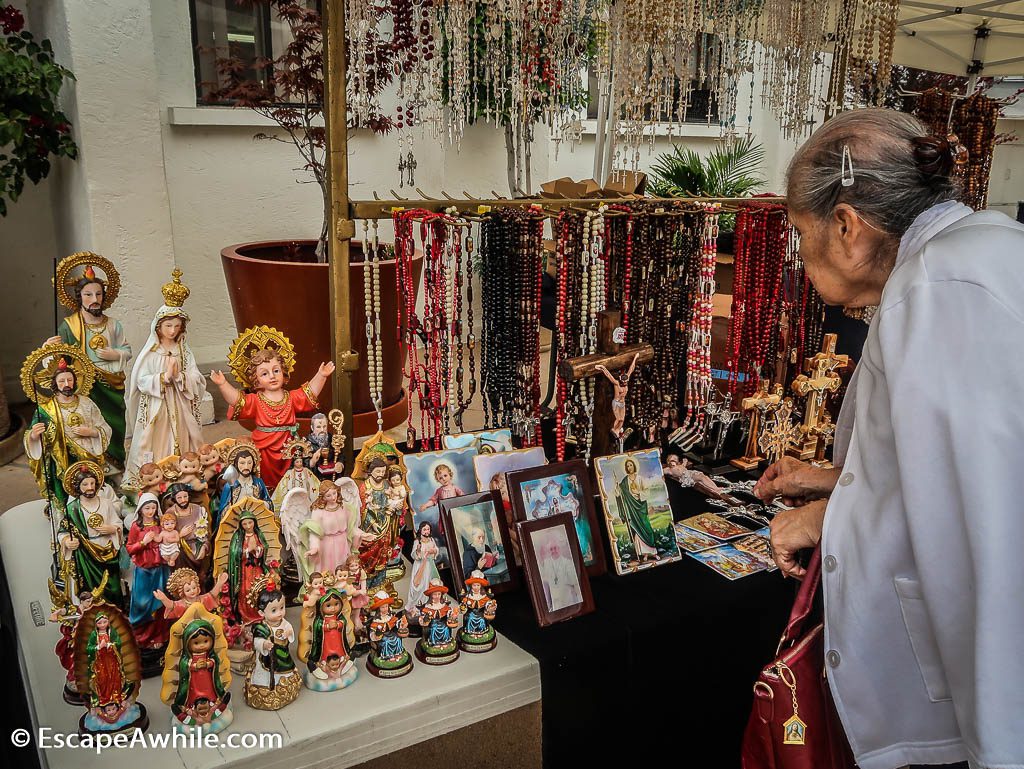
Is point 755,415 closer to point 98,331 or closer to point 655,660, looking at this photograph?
point 655,660

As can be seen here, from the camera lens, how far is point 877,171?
1.17 metres

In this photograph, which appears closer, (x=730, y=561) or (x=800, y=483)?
(x=800, y=483)

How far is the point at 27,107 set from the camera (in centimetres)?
368

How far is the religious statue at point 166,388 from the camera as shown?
6.30 feet

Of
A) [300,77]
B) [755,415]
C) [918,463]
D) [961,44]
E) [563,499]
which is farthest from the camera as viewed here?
[961,44]

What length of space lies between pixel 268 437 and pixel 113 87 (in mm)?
2669

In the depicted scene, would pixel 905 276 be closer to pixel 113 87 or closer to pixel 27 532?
pixel 27 532

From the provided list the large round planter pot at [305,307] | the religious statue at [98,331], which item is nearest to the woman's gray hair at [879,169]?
the religious statue at [98,331]

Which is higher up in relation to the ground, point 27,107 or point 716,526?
point 27,107

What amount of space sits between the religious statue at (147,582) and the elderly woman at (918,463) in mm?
1075

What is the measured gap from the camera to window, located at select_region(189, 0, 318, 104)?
4.50 meters

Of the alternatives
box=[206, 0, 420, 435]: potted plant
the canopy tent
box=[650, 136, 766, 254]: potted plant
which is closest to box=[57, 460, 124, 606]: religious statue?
box=[206, 0, 420, 435]: potted plant

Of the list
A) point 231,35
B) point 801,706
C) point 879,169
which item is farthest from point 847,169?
point 231,35

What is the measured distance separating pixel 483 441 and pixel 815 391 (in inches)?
44.5
